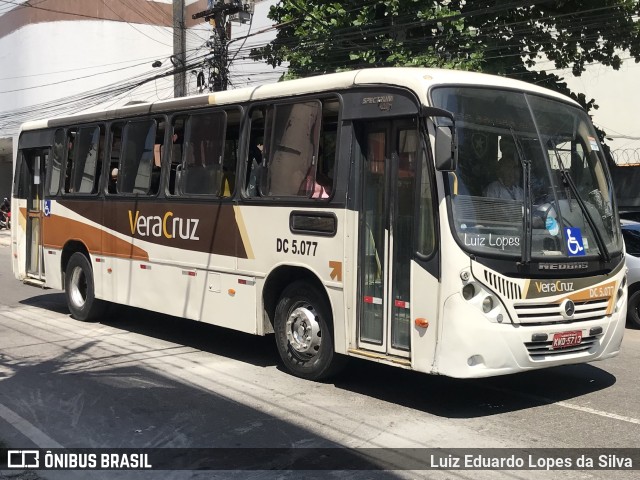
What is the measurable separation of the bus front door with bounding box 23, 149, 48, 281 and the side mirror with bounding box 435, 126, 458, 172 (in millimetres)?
8371

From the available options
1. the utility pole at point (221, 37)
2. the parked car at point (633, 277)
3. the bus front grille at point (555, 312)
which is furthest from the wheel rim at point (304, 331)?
the utility pole at point (221, 37)

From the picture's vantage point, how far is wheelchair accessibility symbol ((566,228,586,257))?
6906 mm

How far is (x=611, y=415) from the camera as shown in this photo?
675 cm

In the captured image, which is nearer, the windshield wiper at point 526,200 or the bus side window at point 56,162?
the windshield wiper at point 526,200

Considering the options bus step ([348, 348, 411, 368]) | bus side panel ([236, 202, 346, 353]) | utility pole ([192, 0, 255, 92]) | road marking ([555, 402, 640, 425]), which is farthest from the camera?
utility pole ([192, 0, 255, 92])

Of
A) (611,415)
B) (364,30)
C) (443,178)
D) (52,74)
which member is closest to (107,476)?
(443,178)

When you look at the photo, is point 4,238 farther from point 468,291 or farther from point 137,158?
point 468,291

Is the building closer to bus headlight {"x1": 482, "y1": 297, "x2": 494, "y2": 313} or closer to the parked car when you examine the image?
the parked car

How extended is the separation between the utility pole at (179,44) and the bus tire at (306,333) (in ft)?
46.3

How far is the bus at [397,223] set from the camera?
21.5 ft

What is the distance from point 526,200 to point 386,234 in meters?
1.29

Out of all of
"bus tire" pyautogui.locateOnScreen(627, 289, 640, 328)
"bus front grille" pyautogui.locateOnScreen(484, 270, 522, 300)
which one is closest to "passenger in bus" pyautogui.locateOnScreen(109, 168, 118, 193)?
"bus front grille" pyautogui.locateOnScreen(484, 270, 522, 300)

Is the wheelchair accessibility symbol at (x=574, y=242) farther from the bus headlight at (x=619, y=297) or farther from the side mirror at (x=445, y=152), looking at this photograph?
the side mirror at (x=445, y=152)

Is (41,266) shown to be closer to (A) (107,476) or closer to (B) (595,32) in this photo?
(A) (107,476)
